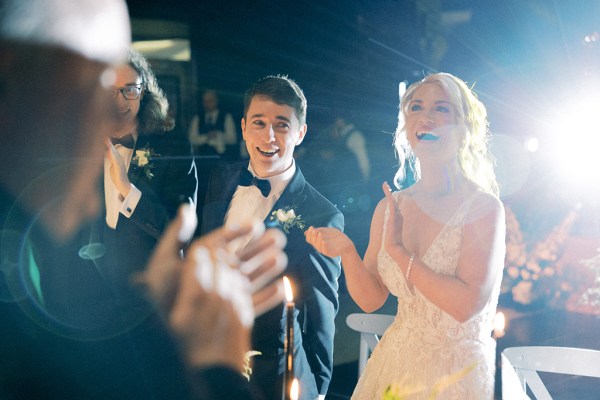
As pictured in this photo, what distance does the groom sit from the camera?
2291 millimetres

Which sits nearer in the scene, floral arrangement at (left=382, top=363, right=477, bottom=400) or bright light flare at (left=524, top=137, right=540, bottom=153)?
floral arrangement at (left=382, top=363, right=477, bottom=400)

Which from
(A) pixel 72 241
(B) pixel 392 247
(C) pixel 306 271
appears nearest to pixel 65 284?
(A) pixel 72 241

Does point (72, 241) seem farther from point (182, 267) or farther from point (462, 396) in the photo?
point (462, 396)

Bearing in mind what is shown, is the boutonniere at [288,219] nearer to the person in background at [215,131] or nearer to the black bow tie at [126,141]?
the black bow tie at [126,141]

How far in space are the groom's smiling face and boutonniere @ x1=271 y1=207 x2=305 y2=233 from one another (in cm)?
17

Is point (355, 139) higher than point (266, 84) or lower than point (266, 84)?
higher

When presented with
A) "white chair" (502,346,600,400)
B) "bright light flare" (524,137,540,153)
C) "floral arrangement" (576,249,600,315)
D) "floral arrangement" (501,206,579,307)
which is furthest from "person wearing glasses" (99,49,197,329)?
"floral arrangement" (576,249,600,315)

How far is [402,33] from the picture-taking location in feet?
14.8

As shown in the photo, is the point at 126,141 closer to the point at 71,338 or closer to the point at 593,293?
the point at 71,338

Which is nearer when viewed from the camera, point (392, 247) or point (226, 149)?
point (392, 247)

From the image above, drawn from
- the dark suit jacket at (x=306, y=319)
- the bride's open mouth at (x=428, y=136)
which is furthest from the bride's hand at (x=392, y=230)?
the dark suit jacket at (x=306, y=319)

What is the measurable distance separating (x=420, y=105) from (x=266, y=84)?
0.69 m

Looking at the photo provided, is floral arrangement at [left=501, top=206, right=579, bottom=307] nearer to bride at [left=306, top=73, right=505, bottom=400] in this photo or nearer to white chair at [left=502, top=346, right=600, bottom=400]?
white chair at [left=502, top=346, right=600, bottom=400]

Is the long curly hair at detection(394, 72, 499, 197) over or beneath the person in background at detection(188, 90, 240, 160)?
beneath
